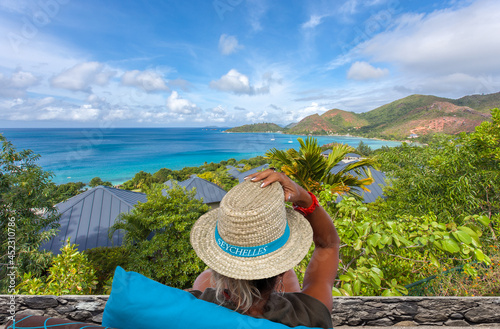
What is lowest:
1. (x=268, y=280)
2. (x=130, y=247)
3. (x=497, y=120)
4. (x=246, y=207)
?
(x=130, y=247)

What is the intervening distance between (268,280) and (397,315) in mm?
1851

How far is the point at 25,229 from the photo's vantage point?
562 centimetres

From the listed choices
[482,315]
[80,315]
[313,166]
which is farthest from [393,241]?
[313,166]

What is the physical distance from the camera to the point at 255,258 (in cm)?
89

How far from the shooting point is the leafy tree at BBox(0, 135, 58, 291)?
5.64m

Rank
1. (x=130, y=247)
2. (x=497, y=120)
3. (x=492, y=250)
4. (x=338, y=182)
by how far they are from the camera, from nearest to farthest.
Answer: (x=492, y=250) → (x=497, y=120) → (x=338, y=182) → (x=130, y=247)

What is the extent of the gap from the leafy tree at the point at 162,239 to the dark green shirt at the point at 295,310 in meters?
6.53

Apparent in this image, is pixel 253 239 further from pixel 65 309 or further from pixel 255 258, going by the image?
pixel 65 309

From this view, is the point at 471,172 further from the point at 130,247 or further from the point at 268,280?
the point at 130,247

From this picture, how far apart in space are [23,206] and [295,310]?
7947 mm

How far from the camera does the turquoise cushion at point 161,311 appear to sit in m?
0.72

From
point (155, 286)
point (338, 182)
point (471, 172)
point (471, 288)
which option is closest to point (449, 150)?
point (471, 172)

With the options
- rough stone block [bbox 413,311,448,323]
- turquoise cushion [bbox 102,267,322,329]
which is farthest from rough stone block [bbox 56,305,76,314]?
rough stone block [bbox 413,311,448,323]

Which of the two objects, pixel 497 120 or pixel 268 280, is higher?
pixel 497 120
